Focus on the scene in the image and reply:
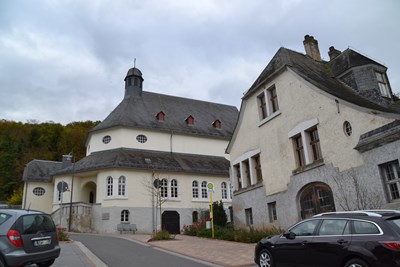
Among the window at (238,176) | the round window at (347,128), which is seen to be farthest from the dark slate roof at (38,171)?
the round window at (347,128)

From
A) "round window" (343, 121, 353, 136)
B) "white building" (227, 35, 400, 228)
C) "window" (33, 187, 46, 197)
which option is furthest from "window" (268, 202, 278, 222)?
"window" (33, 187, 46, 197)

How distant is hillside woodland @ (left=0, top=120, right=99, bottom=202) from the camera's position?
2136 inches

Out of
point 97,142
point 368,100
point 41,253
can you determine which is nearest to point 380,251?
point 41,253

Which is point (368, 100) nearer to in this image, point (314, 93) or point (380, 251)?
point (314, 93)

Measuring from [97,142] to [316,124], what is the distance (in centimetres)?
2529

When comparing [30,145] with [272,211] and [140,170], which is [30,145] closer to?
[140,170]

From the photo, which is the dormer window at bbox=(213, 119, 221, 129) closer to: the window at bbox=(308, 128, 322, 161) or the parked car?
the window at bbox=(308, 128, 322, 161)

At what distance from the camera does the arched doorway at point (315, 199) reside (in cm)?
1510

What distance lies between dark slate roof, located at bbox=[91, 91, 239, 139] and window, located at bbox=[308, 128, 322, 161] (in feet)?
71.5

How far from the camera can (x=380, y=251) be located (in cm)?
619

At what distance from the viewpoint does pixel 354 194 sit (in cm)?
1373

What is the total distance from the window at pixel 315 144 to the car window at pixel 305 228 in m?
8.42

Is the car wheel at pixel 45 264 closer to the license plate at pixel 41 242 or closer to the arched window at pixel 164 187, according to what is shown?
the license plate at pixel 41 242

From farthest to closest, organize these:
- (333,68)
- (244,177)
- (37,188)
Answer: (37,188), (244,177), (333,68)
